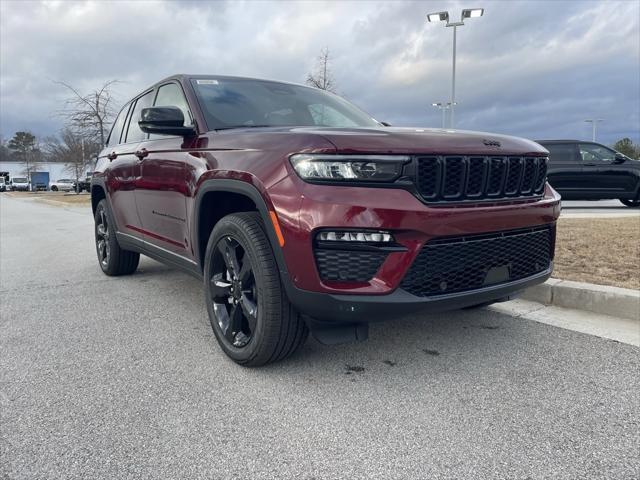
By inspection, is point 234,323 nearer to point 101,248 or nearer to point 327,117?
point 327,117

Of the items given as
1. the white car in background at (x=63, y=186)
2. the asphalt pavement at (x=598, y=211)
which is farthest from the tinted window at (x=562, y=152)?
the white car in background at (x=63, y=186)

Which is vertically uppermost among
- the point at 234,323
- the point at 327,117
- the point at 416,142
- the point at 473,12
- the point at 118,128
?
the point at 473,12

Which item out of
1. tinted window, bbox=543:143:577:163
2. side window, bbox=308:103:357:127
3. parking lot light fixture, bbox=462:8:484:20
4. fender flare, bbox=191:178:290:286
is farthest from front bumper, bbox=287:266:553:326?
parking lot light fixture, bbox=462:8:484:20

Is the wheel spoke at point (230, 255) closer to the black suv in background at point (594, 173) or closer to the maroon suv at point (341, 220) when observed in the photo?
the maroon suv at point (341, 220)

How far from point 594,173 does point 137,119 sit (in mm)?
10683

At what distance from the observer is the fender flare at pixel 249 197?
2496 mm

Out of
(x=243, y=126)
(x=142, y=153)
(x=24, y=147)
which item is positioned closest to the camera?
(x=243, y=126)

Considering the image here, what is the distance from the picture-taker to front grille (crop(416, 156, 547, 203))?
2400 millimetres

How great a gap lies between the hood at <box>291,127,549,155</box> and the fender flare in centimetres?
43

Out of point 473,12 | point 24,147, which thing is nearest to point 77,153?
point 473,12

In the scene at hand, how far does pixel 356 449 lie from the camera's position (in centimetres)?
206

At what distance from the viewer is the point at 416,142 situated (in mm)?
2398

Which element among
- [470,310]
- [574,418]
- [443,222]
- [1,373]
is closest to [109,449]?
[1,373]

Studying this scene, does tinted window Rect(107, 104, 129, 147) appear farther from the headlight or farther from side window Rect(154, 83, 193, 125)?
the headlight
